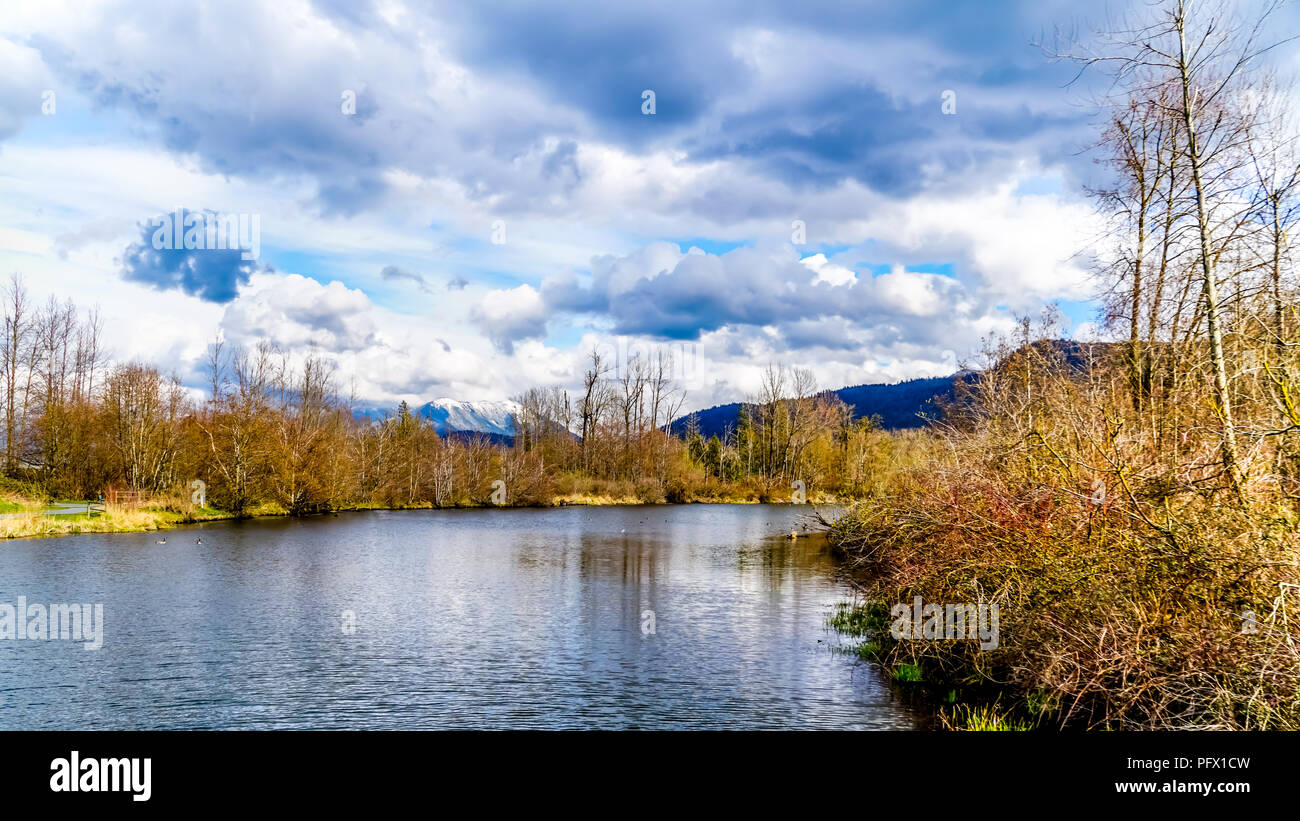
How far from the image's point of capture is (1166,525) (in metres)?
10.3

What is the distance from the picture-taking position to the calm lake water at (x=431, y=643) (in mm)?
12195

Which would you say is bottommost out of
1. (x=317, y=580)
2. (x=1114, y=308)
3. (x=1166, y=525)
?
(x=317, y=580)
